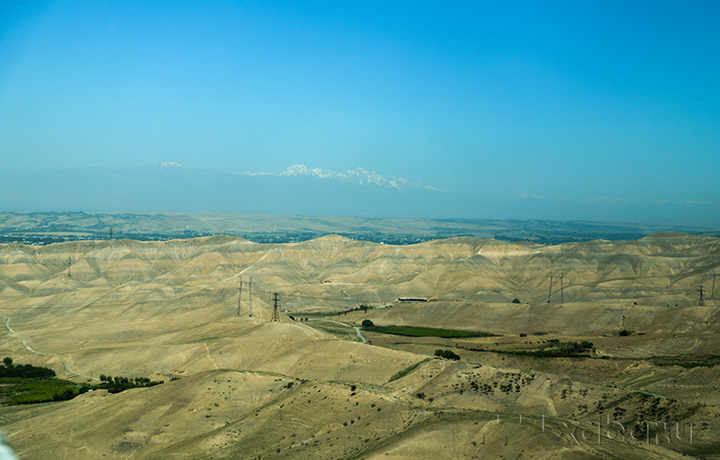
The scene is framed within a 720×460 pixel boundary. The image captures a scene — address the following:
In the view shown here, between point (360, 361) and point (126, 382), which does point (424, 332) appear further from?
point (126, 382)

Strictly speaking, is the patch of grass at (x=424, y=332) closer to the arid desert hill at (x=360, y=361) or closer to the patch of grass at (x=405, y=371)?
the arid desert hill at (x=360, y=361)

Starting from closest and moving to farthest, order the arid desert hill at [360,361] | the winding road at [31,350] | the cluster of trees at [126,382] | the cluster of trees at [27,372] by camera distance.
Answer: the arid desert hill at [360,361], the cluster of trees at [126,382], the cluster of trees at [27,372], the winding road at [31,350]

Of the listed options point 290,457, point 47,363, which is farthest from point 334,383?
point 47,363

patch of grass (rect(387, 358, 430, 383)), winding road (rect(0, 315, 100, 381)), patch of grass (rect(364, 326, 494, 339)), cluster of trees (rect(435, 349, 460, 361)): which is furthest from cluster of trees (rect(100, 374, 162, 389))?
patch of grass (rect(364, 326, 494, 339))

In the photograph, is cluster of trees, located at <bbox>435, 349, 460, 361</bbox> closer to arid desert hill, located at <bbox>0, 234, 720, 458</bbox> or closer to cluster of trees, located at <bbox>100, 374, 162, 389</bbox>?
arid desert hill, located at <bbox>0, 234, 720, 458</bbox>

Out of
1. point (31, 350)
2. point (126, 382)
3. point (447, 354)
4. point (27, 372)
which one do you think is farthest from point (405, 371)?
point (31, 350)

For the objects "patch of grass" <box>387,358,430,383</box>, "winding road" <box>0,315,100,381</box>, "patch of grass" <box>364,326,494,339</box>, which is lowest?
"winding road" <box>0,315,100,381</box>

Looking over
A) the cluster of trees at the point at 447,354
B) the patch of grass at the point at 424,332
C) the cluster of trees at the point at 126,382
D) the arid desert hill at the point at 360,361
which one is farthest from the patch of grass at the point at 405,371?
the patch of grass at the point at 424,332
